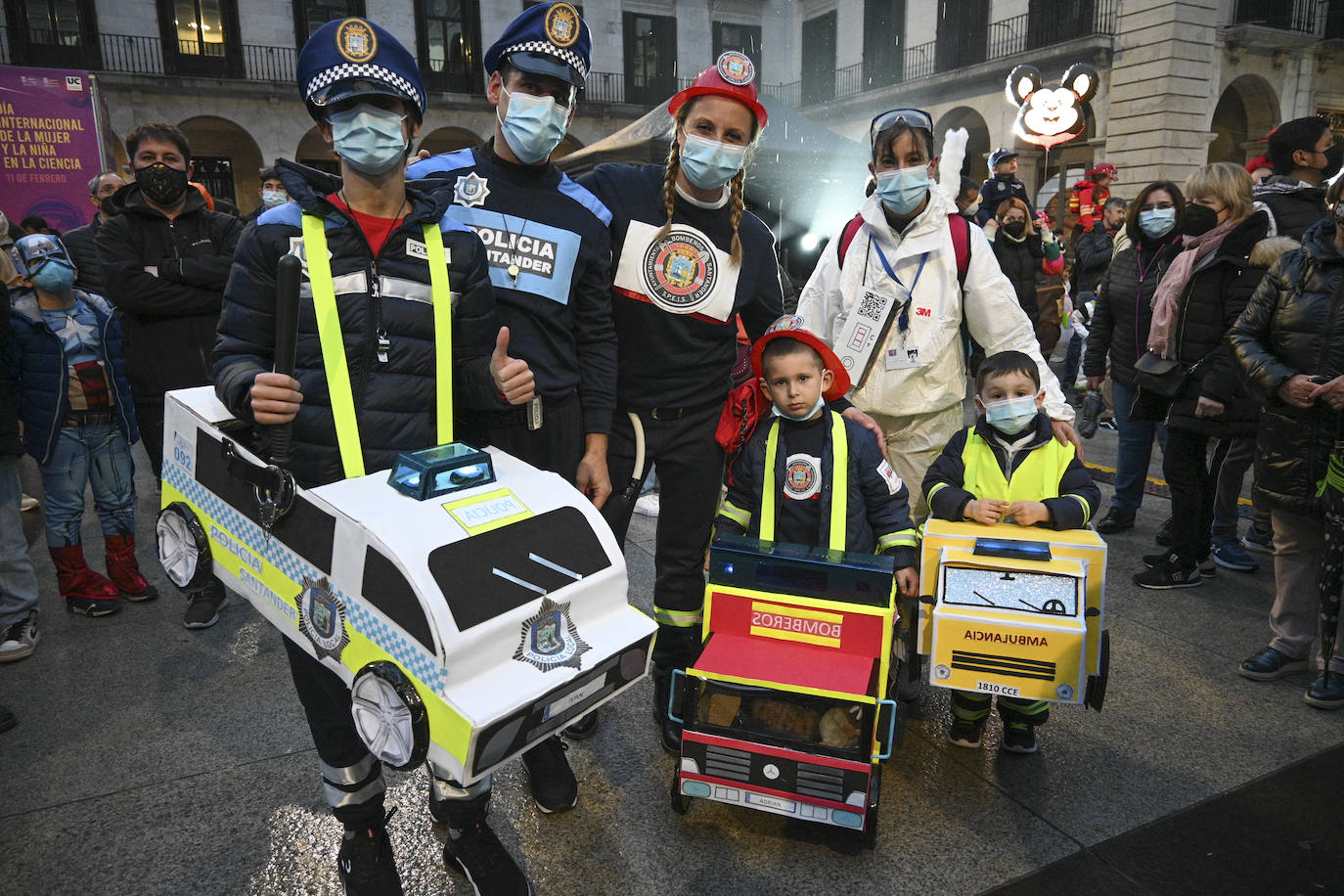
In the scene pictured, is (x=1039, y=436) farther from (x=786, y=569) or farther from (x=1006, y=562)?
(x=786, y=569)

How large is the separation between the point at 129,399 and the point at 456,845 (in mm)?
3499

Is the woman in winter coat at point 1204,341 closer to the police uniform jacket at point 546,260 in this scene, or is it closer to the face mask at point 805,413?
the face mask at point 805,413

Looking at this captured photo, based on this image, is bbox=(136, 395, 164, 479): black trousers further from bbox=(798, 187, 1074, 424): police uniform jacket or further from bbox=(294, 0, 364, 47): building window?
bbox=(294, 0, 364, 47): building window

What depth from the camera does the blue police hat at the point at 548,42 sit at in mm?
2418

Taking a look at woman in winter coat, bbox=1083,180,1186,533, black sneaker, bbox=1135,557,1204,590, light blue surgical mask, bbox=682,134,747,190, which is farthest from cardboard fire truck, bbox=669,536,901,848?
woman in winter coat, bbox=1083,180,1186,533

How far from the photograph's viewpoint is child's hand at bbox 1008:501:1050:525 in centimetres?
283

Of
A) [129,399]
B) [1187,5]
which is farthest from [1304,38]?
[129,399]

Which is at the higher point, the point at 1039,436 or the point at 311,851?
the point at 1039,436

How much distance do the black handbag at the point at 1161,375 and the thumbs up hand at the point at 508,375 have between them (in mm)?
3971

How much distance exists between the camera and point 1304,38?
754 inches

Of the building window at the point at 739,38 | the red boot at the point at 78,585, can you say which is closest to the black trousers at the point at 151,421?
the red boot at the point at 78,585

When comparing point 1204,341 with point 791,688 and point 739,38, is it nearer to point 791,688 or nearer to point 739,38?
point 791,688

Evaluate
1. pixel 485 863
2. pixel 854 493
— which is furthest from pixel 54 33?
pixel 485 863

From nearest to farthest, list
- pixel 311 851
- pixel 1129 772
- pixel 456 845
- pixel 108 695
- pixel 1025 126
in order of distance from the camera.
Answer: pixel 456 845, pixel 311 851, pixel 1129 772, pixel 108 695, pixel 1025 126
